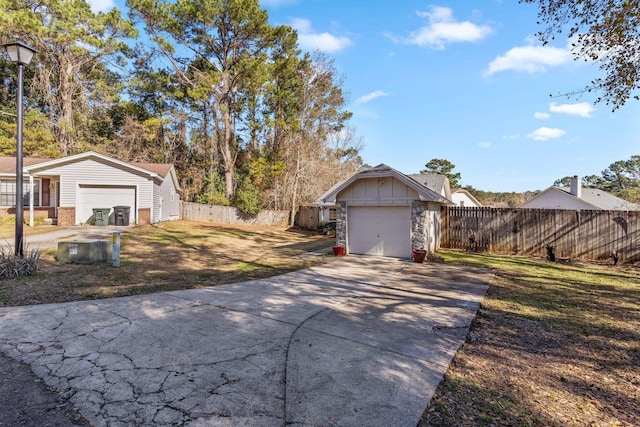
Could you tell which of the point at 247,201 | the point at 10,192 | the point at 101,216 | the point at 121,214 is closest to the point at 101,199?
the point at 101,216

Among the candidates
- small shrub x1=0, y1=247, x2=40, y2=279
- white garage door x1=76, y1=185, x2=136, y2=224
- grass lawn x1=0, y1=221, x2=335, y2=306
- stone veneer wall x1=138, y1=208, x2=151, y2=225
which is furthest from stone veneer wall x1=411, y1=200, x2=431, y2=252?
white garage door x1=76, y1=185, x2=136, y2=224

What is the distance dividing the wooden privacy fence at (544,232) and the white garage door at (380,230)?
3775 mm

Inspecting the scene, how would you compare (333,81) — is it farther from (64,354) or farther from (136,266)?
(64,354)

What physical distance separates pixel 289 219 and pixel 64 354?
21995 millimetres

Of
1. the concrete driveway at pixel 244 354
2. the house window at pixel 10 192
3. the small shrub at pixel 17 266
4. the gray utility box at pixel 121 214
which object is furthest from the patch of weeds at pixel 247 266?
the house window at pixel 10 192

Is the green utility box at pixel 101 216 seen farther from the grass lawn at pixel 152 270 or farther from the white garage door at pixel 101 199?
the grass lawn at pixel 152 270

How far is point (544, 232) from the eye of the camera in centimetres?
1260

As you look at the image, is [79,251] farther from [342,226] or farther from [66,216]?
[66,216]

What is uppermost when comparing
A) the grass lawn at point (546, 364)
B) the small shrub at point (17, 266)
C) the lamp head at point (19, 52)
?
the lamp head at point (19, 52)

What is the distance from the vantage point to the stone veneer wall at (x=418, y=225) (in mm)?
11156

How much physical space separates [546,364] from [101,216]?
19.5m

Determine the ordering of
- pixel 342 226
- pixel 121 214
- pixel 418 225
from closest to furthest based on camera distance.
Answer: pixel 418 225 → pixel 342 226 → pixel 121 214

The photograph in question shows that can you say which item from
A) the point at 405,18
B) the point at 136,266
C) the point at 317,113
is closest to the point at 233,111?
the point at 317,113

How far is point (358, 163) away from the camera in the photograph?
101 feet
